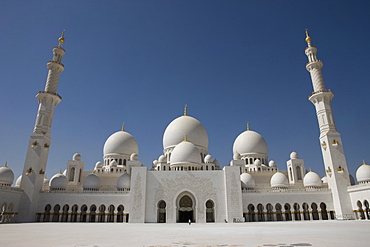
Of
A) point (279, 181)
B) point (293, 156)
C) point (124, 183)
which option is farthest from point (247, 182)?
point (124, 183)

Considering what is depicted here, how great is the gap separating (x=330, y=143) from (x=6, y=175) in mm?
31141

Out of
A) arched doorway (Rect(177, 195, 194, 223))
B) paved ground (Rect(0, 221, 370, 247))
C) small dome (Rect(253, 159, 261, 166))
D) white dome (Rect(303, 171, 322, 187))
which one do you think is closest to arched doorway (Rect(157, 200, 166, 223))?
arched doorway (Rect(177, 195, 194, 223))

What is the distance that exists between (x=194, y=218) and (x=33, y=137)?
57.8 ft

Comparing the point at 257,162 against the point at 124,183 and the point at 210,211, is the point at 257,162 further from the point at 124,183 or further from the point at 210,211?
the point at 124,183

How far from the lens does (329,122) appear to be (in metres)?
25.4

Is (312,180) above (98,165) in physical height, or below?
below

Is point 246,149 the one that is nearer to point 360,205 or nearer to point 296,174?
point 296,174

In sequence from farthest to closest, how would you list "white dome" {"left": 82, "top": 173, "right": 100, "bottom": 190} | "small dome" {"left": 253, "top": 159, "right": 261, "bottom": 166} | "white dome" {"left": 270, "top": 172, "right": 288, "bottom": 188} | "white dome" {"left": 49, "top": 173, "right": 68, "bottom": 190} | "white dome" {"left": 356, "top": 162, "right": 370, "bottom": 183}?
"small dome" {"left": 253, "top": 159, "right": 261, "bottom": 166} → "white dome" {"left": 270, "top": 172, "right": 288, "bottom": 188} → "white dome" {"left": 82, "top": 173, "right": 100, "bottom": 190} → "white dome" {"left": 49, "top": 173, "right": 68, "bottom": 190} → "white dome" {"left": 356, "top": 162, "right": 370, "bottom": 183}

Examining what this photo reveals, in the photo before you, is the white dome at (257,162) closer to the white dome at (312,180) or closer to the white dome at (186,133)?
the white dome at (312,180)

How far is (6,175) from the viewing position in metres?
23.9

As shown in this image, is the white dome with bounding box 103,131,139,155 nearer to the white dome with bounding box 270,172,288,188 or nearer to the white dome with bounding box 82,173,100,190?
the white dome with bounding box 82,173,100,190

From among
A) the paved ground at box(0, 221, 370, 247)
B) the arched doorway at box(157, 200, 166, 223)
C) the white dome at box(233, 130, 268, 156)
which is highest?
the white dome at box(233, 130, 268, 156)

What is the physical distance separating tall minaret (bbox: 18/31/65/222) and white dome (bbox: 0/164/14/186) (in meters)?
1.60

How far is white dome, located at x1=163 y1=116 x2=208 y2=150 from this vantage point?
101ft
